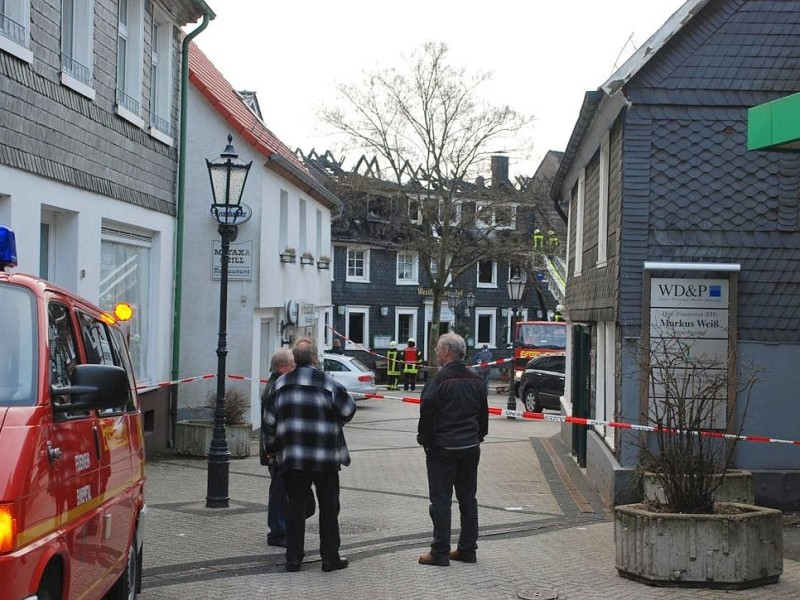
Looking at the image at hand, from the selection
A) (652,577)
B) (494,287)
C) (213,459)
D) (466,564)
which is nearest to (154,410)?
(213,459)

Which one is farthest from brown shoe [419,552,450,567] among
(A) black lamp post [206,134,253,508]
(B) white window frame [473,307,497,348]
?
(B) white window frame [473,307,497,348]

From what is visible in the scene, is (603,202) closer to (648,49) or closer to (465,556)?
(648,49)

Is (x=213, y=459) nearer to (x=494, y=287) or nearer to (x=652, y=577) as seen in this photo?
(x=652, y=577)

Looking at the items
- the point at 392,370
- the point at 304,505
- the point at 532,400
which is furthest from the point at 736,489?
the point at 392,370

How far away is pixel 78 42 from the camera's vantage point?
524 inches

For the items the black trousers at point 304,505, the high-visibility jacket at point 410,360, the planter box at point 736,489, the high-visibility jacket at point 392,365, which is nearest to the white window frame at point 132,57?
the black trousers at point 304,505

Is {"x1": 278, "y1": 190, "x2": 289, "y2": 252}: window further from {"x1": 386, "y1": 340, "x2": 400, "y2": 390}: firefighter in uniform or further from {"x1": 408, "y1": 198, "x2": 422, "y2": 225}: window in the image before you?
{"x1": 408, "y1": 198, "x2": 422, "y2": 225}: window

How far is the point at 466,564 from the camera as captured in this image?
30.6 ft

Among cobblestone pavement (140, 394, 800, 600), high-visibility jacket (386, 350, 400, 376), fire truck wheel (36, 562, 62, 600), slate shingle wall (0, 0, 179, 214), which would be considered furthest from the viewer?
high-visibility jacket (386, 350, 400, 376)

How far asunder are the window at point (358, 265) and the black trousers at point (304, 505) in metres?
43.8

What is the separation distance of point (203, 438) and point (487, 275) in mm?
40963

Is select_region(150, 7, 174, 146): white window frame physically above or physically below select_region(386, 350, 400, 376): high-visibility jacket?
above

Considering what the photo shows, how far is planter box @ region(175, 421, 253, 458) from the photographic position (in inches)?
675

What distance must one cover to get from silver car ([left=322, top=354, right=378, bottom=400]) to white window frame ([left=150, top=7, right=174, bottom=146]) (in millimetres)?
12875
